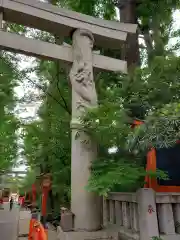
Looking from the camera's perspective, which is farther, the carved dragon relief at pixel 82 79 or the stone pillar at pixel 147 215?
the carved dragon relief at pixel 82 79

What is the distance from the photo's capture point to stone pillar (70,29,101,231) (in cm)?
433

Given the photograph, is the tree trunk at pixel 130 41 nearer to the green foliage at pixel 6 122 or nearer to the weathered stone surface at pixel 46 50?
the weathered stone surface at pixel 46 50

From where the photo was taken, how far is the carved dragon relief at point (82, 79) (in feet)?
15.4

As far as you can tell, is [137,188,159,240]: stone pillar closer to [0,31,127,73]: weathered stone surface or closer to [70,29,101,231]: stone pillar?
[70,29,101,231]: stone pillar

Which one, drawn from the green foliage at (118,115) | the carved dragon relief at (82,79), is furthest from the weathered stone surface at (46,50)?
the green foliage at (118,115)

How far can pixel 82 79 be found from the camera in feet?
16.5

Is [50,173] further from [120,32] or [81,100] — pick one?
[120,32]

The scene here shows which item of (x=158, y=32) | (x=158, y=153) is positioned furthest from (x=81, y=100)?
(x=158, y=32)

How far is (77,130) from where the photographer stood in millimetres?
4543

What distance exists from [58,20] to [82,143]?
9.01ft

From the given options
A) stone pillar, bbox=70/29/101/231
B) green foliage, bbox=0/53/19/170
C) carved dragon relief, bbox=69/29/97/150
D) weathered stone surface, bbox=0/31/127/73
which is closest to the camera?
stone pillar, bbox=70/29/101/231

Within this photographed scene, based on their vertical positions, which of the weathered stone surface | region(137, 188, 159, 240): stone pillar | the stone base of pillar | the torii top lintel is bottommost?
the stone base of pillar

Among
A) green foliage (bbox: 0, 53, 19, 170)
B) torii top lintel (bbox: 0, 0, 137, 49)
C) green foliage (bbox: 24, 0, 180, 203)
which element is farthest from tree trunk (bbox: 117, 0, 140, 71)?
green foliage (bbox: 0, 53, 19, 170)

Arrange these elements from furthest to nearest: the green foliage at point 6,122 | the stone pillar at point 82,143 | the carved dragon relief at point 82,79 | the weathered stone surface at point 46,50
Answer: the green foliage at point 6,122
the weathered stone surface at point 46,50
the carved dragon relief at point 82,79
the stone pillar at point 82,143
